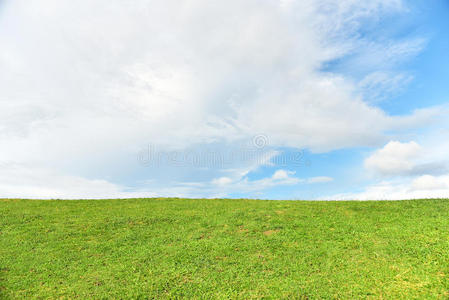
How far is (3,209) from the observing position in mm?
25125

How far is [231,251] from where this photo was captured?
1636 centimetres

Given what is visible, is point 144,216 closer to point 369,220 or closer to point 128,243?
point 128,243

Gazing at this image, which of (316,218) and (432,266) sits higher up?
(316,218)

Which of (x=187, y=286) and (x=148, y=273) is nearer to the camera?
(x=187, y=286)

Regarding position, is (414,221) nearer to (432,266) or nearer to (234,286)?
(432,266)

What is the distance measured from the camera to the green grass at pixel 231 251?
42.8ft

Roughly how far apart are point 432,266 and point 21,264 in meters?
20.5

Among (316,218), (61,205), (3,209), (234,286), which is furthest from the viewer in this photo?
(61,205)

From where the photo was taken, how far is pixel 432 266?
46.7 feet

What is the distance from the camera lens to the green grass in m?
13.0

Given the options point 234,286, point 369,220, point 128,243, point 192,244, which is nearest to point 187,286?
point 234,286

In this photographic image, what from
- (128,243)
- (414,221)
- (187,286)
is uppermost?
(414,221)

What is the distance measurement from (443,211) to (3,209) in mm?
33941

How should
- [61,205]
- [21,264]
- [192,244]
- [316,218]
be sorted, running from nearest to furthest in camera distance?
[21,264] → [192,244] → [316,218] → [61,205]
